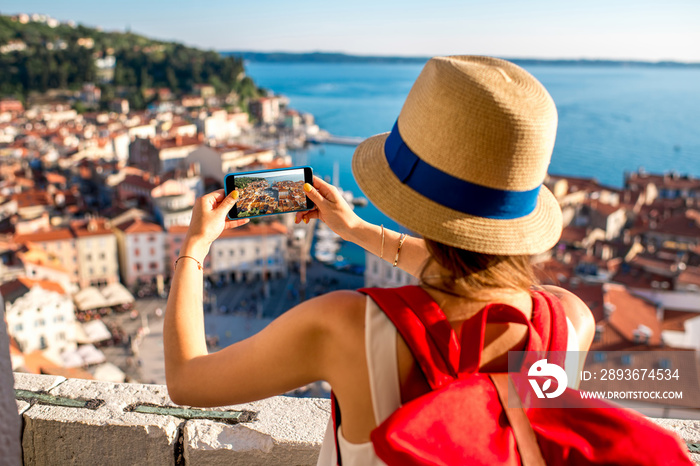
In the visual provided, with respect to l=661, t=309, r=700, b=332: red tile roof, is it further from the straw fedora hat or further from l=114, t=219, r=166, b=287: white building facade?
l=114, t=219, r=166, b=287: white building facade

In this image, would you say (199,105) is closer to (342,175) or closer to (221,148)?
(342,175)

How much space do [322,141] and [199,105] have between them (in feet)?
30.0

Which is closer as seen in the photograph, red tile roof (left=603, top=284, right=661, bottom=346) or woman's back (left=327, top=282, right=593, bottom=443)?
woman's back (left=327, top=282, right=593, bottom=443)

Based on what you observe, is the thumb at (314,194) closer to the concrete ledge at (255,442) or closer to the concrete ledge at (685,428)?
the concrete ledge at (255,442)

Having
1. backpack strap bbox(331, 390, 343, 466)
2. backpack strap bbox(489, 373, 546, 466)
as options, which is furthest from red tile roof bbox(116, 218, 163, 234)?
backpack strap bbox(489, 373, 546, 466)

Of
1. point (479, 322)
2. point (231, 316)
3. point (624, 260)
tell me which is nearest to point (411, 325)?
point (479, 322)

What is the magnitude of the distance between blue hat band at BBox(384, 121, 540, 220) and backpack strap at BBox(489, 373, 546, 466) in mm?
168

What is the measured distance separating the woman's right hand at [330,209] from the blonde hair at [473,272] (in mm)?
370

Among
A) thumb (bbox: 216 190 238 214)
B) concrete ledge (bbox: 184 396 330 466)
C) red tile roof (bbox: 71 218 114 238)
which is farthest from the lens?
red tile roof (bbox: 71 218 114 238)

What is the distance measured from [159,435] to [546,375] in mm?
776

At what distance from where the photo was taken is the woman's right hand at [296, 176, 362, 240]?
1.01 metres

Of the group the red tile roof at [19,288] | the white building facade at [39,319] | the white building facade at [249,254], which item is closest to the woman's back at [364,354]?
the white building facade at [39,319]

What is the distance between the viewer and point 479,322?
2.00 ft

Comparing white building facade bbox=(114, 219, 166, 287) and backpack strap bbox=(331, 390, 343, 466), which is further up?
backpack strap bbox=(331, 390, 343, 466)
